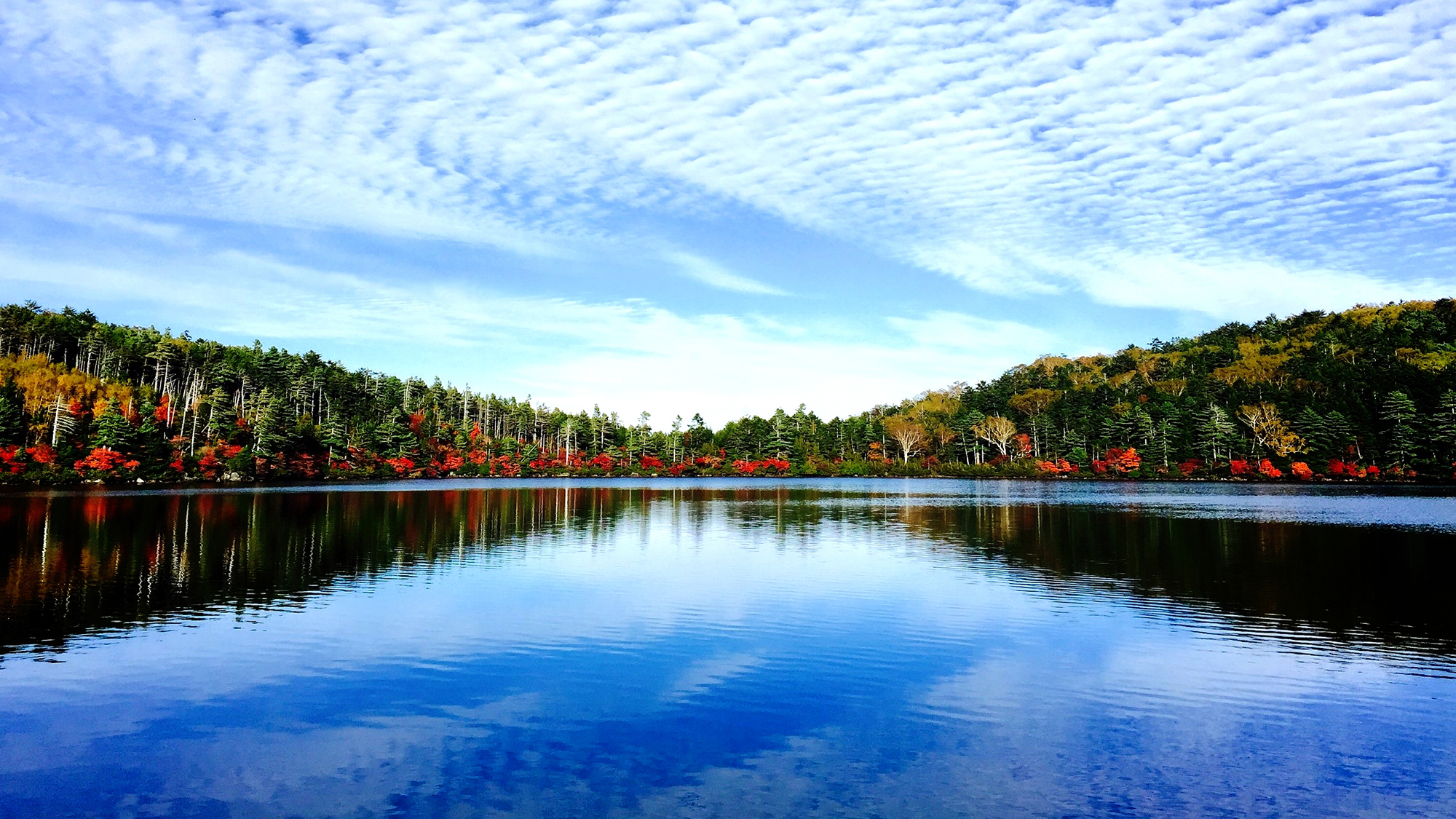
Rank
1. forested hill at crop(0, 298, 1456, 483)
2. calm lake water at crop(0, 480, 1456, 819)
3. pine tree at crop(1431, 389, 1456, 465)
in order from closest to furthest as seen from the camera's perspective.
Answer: calm lake water at crop(0, 480, 1456, 819), forested hill at crop(0, 298, 1456, 483), pine tree at crop(1431, 389, 1456, 465)

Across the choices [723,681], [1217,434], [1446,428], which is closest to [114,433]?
[723,681]

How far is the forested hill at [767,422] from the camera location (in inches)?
2972

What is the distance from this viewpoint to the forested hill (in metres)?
75.5

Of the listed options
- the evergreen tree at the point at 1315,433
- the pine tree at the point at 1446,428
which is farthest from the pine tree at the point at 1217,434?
the pine tree at the point at 1446,428

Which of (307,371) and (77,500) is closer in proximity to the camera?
(77,500)

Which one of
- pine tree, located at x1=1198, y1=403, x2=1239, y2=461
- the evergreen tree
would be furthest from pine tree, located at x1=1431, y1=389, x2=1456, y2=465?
pine tree, located at x1=1198, y1=403, x2=1239, y2=461

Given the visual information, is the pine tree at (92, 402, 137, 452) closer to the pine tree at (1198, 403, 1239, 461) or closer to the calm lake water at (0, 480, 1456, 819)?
the calm lake water at (0, 480, 1456, 819)

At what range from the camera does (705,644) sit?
49.7ft

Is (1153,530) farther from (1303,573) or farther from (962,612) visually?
(962,612)

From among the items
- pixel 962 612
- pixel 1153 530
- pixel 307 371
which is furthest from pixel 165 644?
pixel 307 371

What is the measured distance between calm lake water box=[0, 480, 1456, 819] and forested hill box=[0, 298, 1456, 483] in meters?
55.3

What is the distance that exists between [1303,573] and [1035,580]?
7908mm

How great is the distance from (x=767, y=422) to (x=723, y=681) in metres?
119

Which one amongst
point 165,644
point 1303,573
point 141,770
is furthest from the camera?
point 1303,573
